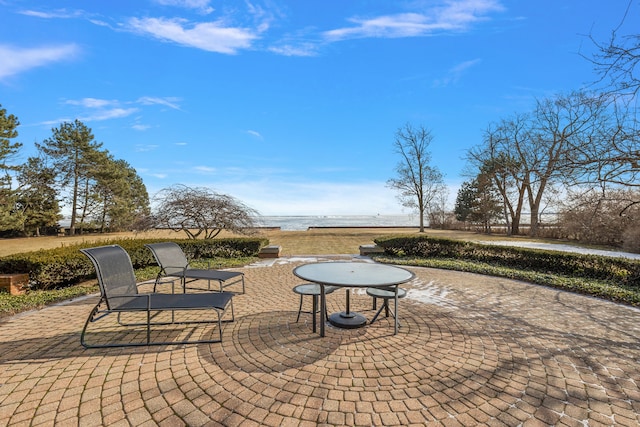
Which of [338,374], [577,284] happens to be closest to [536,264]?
[577,284]

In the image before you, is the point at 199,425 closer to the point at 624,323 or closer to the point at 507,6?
the point at 624,323

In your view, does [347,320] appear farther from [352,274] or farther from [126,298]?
[126,298]

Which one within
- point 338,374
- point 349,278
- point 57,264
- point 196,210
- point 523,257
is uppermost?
point 196,210

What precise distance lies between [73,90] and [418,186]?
2606cm

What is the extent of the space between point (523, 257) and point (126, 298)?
9.78 m

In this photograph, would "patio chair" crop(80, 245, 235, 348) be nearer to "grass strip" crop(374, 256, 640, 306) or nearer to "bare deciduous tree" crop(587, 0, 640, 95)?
"bare deciduous tree" crop(587, 0, 640, 95)

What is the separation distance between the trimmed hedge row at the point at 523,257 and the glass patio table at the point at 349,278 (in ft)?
21.1

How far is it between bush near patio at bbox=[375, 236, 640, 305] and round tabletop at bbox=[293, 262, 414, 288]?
4602mm

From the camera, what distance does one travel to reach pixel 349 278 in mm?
3434

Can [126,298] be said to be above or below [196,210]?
below

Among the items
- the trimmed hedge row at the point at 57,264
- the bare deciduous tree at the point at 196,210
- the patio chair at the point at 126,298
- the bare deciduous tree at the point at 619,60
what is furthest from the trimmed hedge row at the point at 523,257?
the patio chair at the point at 126,298

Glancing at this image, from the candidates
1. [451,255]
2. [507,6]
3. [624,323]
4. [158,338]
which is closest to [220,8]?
[507,6]

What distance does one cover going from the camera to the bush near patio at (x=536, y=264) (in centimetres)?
595

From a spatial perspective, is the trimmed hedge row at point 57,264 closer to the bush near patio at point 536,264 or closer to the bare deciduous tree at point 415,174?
the bush near patio at point 536,264
